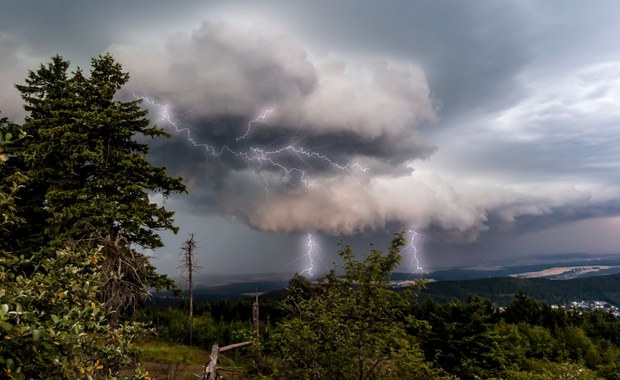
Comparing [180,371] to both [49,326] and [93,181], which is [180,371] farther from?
[49,326]

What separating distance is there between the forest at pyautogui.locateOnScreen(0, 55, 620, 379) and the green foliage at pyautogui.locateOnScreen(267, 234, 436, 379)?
4 cm

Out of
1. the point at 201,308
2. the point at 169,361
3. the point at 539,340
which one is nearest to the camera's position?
the point at 169,361

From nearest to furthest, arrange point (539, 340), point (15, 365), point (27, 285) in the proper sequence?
point (15, 365) → point (27, 285) → point (539, 340)

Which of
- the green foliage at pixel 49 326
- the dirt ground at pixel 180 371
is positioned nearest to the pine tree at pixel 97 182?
the dirt ground at pixel 180 371

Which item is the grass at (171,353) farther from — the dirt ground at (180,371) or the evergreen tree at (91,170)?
the evergreen tree at (91,170)

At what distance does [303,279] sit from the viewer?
104 ft

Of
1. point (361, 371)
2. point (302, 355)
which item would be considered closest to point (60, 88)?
point (302, 355)

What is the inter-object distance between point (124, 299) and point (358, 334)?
12504mm

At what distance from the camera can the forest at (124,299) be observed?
4.65 meters

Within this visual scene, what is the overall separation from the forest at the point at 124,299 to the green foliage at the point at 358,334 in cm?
4

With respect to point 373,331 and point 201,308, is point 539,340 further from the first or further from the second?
point 201,308

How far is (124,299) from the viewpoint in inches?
695

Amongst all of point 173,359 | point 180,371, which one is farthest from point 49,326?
point 173,359

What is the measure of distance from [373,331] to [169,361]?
21.3 m
